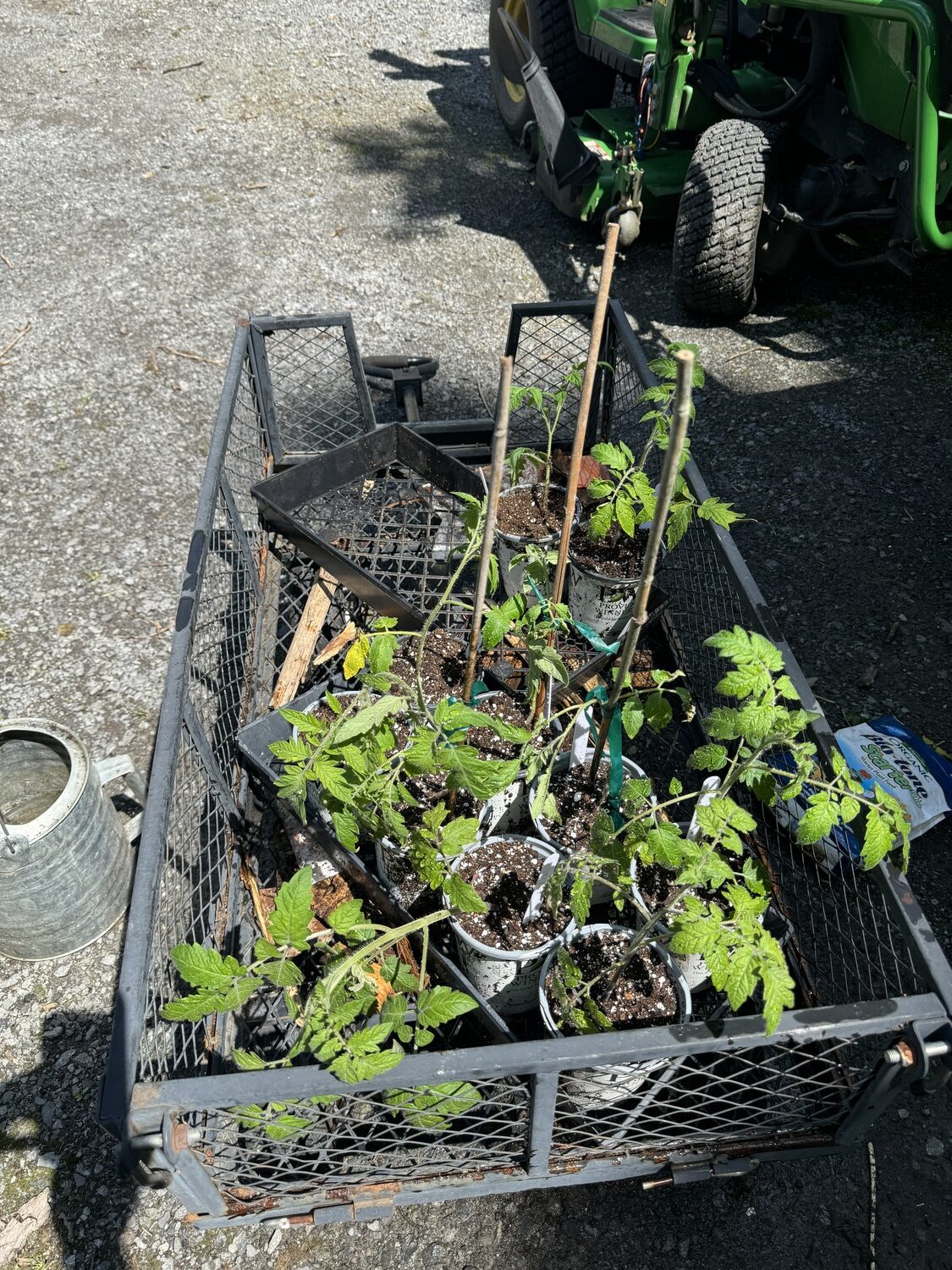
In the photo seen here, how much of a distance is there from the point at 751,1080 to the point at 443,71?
7.08m

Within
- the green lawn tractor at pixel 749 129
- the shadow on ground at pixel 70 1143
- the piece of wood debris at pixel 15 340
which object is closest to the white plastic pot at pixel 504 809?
the shadow on ground at pixel 70 1143

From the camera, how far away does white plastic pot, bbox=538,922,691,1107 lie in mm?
1510

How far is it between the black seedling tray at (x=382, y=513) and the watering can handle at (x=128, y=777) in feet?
2.48

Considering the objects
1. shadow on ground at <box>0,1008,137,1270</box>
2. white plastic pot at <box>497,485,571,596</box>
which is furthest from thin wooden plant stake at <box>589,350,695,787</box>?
shadow on ground at <box>0,1008,137,1270</box>

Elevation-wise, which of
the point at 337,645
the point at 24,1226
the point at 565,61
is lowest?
the point at 24,1226

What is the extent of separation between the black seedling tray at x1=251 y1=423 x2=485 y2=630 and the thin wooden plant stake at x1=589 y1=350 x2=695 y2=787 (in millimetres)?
695

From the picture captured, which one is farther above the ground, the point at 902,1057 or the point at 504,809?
the point at 902,1057

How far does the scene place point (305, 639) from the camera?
255 cm

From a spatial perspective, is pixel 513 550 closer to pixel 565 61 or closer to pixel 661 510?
pixel 661 510

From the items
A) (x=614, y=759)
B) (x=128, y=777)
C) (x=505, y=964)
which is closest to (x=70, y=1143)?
(x=128, y=777)

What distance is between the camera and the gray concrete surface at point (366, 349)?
1.91 meters

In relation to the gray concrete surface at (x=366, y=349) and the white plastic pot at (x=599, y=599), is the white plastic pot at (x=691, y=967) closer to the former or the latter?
the gray concrete surface at (x=366, y=349)

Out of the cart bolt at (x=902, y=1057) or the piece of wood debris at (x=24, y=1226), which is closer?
the cart bolt at (x=902, y=1057)

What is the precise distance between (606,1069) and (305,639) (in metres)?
1.43
